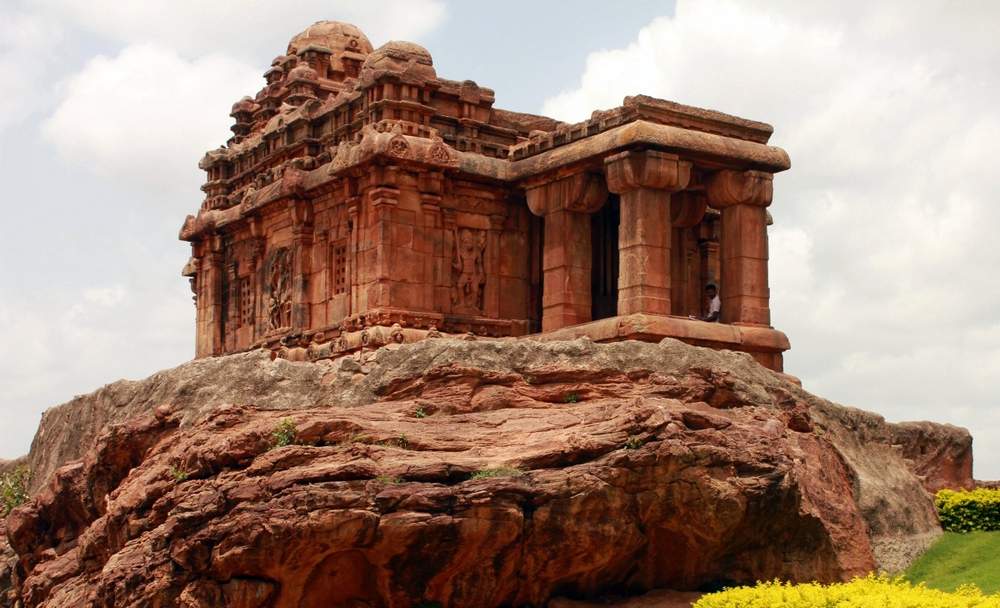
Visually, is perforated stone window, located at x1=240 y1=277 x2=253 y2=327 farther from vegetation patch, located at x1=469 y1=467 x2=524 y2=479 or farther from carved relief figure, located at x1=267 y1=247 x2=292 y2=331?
vegetation patch, located at x1=469 y1=467 x2=524 y2=479

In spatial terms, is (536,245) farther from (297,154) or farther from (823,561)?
(823,561)

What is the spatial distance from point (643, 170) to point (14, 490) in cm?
1209

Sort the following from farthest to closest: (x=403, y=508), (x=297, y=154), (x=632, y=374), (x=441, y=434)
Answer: (x=297, y=154) → (x=632, y=374) → (x=441, y=434) → (x=403, y=508)

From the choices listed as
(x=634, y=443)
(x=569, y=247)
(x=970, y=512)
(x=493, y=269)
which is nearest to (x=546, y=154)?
(x=569, y=247)

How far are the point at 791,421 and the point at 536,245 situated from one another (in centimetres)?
764

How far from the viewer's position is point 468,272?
23703mm

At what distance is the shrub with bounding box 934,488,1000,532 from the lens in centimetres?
1970

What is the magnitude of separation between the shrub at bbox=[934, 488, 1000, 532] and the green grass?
16.1 inches

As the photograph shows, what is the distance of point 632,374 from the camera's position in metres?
17.2

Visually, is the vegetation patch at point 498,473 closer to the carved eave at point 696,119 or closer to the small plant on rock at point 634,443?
the small plant on rock at point 634,443

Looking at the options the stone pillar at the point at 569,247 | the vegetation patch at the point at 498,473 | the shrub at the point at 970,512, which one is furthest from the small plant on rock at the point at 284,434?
the shrub at the point at 970,512

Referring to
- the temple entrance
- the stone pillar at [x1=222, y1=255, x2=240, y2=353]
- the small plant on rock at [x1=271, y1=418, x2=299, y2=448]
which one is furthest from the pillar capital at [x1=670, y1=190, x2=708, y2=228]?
the small plant on rock at [x1=271, y1=418, x2=299, y2=448]

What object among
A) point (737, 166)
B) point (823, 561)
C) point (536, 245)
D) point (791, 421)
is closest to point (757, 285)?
point (737, 166)

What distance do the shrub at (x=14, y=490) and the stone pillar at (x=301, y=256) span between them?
17.3ft
